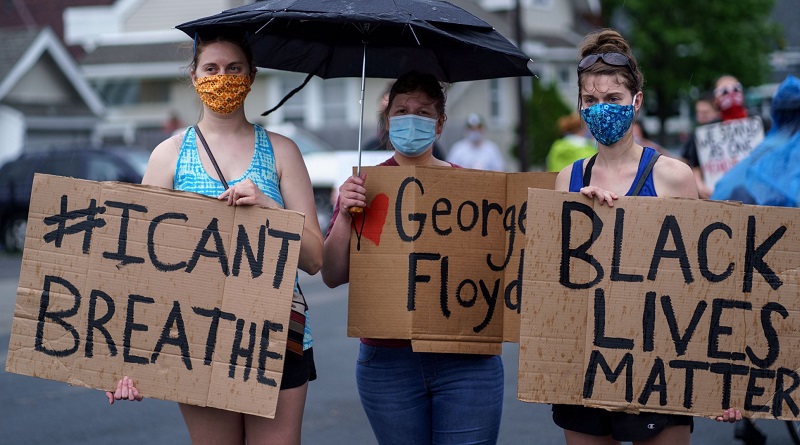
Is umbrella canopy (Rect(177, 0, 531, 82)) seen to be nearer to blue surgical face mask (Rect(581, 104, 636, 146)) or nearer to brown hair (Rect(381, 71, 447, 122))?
brown hair (Rect(381, 71, 447, 122))

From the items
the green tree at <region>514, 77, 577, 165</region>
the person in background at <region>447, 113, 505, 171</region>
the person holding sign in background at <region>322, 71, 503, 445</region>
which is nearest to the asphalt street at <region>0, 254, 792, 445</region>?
the person holding sign in background at <region>322, 71, 503, 445</region>

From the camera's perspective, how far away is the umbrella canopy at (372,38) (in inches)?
147

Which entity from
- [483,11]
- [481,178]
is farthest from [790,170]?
[483,11]

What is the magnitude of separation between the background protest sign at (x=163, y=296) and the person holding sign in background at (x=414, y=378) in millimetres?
473

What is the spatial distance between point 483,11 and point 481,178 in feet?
119

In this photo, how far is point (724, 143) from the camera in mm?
8641

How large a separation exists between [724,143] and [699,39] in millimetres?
34412

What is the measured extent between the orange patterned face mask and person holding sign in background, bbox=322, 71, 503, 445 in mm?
539

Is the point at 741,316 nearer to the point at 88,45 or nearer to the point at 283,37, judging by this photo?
the point at 283,37

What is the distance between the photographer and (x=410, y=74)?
4.19 metres

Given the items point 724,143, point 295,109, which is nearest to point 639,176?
point 724,143

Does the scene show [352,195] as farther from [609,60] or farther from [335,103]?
[335,103]

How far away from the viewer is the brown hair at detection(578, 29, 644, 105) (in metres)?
3.73

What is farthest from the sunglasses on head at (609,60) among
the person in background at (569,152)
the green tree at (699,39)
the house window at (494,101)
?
the green tree at (699,39)
